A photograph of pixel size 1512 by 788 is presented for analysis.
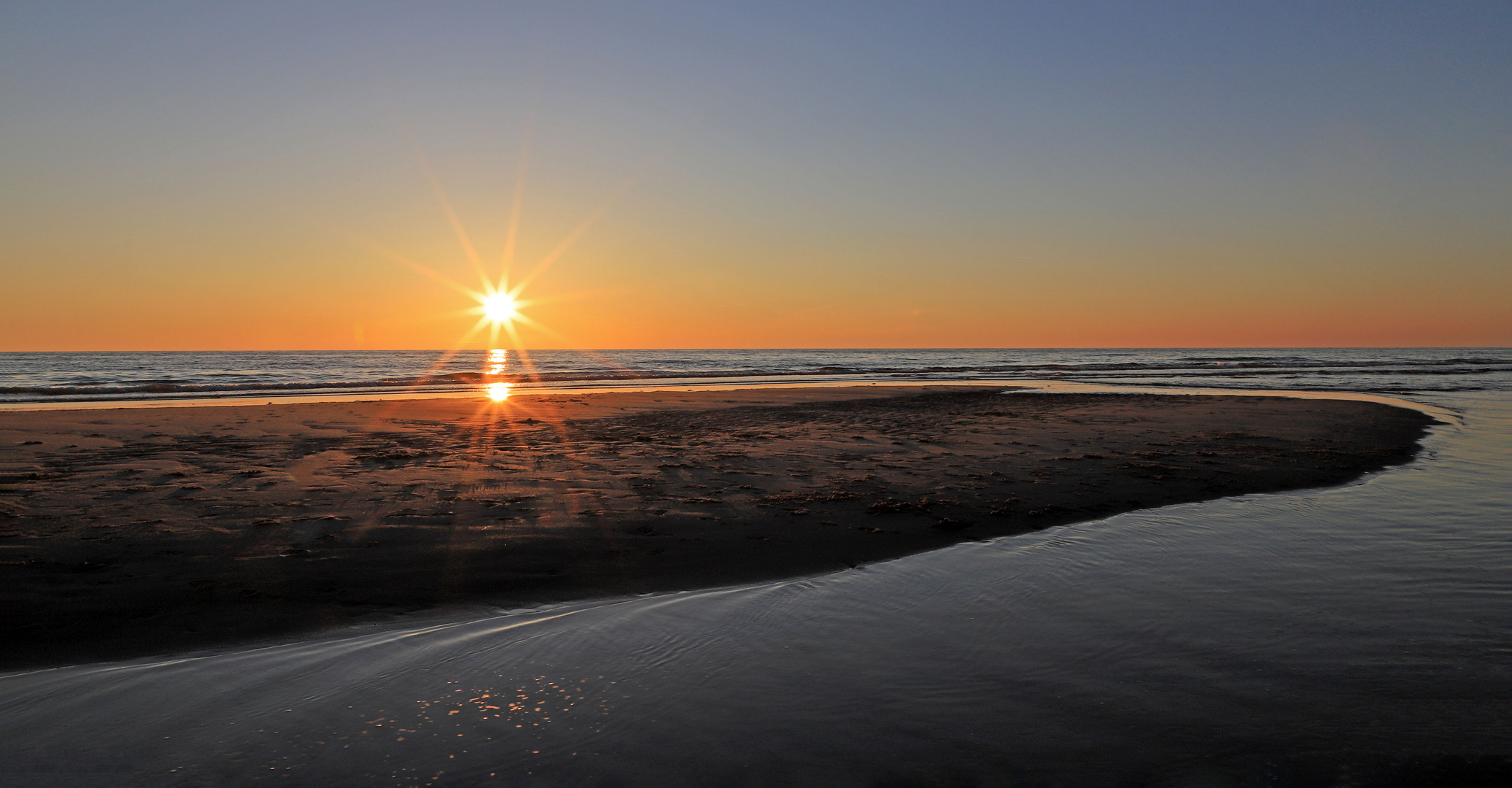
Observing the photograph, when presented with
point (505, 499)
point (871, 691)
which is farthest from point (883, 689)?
point (505, 499)

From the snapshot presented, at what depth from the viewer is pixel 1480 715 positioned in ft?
12.0

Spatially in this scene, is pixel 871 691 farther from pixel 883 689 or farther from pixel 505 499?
pixel 505 499

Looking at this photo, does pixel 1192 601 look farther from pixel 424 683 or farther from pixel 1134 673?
pixel 424 683

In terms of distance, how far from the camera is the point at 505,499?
9.20 m

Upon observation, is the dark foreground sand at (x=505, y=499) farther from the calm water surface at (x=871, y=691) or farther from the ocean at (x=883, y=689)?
the calm water surface at (x=871, y=691)

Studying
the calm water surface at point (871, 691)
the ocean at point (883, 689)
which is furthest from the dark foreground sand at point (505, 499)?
the calm water surface at point (871, 691)

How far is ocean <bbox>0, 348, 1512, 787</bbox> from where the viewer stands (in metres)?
3.32

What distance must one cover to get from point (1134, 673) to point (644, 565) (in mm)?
4067

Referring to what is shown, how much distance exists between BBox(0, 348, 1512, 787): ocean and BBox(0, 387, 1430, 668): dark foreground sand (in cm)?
74

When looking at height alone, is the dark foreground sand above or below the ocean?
above

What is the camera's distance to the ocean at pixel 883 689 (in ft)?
10.9

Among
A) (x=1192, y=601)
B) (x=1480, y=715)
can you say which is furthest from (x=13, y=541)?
(x=1480, y=715)

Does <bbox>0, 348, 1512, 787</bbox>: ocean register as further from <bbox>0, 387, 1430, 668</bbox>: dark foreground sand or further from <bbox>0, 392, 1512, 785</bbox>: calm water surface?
<bbox>0, 387, 1430, 668</bbox>: dark foreground sand

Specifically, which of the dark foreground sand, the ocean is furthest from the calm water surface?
the dark foreground sand
